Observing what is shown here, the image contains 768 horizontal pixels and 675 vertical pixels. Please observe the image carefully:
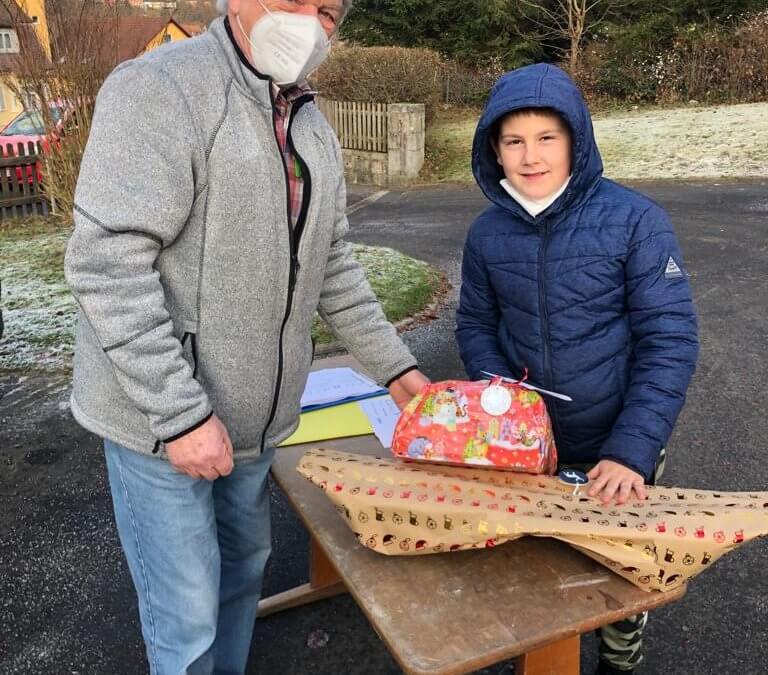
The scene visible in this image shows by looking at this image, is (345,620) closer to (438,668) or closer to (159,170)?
(438,668)

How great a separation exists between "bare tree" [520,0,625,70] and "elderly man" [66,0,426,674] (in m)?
19.2

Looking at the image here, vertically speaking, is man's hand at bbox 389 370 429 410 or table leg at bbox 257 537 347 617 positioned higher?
man's hand at bbox 389 370 429 410

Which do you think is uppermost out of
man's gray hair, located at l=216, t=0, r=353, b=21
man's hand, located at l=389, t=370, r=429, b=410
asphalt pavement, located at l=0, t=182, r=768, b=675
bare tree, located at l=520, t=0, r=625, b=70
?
bare tree, located at l=520, t=0, r=625, b=70

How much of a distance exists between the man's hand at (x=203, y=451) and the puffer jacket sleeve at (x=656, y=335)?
0.87m

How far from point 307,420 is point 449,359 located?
274 cm

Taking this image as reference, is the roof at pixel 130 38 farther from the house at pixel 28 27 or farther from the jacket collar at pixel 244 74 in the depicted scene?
the jacket collar at pixel 244 74

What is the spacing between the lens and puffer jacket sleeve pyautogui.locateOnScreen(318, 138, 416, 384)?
2.03 meters

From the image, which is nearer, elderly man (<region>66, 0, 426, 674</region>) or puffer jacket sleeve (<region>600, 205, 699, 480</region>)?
elderly man (<region>66, 0, 426, 674</region>)

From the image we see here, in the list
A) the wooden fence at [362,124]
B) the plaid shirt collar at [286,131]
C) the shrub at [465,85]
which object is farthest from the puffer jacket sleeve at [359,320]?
the shrub at [465,85]

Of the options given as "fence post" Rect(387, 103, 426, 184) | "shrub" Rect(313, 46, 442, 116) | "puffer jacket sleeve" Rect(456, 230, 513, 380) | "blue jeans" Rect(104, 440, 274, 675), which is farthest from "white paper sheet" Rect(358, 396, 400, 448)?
"shrub" Rect(313, 46, 442, 116)

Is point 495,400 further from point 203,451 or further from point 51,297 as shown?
point 51,297

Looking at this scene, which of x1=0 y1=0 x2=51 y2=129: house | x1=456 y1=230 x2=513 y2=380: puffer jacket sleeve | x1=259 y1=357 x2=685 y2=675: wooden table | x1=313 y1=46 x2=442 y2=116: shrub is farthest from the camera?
x1=313 y1=46 x2=442 y2=116: shrub

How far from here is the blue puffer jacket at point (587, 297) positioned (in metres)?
1.83

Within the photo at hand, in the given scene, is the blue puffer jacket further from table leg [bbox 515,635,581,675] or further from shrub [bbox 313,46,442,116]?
shrub [bbox 313,46,442,116]
